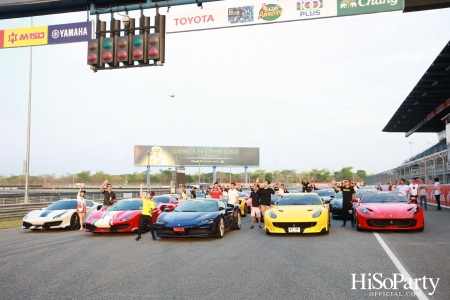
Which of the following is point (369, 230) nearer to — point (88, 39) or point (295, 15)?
point (295, 15)

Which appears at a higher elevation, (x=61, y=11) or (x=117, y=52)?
(x=61, y=11)

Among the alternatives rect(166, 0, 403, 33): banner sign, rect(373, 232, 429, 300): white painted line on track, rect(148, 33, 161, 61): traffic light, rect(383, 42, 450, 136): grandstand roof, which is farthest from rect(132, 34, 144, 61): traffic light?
rect(383, 42, 450, 136): grandstand roof

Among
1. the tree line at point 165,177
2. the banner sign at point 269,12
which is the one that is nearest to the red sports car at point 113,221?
the banner sign at point 269,12

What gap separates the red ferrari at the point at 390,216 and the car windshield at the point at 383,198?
258mm

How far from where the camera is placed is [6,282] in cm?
623

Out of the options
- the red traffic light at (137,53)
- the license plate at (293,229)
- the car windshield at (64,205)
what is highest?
the red traffic light at (137,53)

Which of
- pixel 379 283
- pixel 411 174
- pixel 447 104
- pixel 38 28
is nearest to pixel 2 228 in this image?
pixel 38 28

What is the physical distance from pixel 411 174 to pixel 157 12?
23285 mm

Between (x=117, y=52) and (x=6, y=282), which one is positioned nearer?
(x=6, y=282)

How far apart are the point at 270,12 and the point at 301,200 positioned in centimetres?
619

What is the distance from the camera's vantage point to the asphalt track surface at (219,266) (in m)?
5.48

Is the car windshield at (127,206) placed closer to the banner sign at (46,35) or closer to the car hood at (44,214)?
the car hood at (44,214)

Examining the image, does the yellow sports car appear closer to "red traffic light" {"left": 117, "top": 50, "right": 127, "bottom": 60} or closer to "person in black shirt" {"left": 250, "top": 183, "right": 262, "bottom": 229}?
"person in black shirt" {"left": 250, "top": 183, "right": 262, "bottom": 229}

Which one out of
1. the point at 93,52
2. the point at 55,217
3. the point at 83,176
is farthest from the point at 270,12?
the point at 83,176
